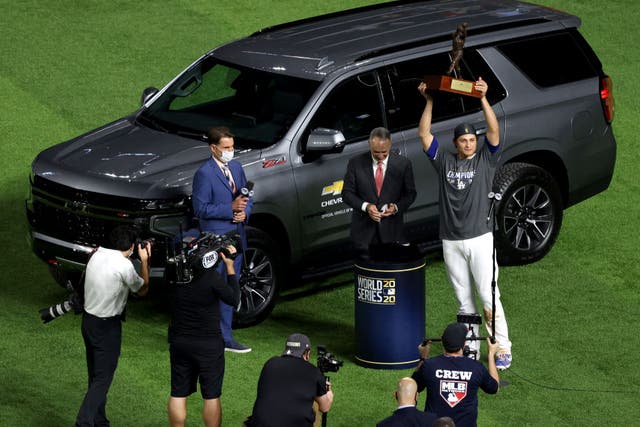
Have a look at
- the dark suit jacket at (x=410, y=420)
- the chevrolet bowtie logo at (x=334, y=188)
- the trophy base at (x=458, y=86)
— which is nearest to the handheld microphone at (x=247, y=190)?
the chevrolet bowtie logo at (x=334, y=188)

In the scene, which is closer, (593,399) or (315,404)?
(315,404)

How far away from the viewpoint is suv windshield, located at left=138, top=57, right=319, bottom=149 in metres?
13.0

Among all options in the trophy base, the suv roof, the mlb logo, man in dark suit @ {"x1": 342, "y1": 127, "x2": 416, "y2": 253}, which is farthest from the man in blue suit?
the mlb logo

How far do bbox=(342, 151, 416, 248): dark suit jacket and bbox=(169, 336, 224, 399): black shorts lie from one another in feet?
8.25

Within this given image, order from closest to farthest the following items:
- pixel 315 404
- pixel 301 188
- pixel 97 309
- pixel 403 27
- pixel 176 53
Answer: pixel 315 404, pixel 97 309, pixel 301 188, pixel 403 27, pixel 176 53

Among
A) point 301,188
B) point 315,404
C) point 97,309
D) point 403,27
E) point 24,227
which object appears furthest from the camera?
point 24,227

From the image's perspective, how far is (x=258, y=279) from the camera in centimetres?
1278

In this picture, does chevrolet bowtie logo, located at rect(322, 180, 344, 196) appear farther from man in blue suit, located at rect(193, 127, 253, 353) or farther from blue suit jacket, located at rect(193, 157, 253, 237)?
blue suit jacket, located at rect(193, 157, 253, 237)

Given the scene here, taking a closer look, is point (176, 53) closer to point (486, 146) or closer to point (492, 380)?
point (486, 146)

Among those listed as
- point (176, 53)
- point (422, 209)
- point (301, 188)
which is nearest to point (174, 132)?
point (301, 188)

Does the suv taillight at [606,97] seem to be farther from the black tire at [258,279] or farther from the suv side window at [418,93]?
the black tire at [258,279]

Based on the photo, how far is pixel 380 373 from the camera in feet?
39.3

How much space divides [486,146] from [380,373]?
2.08 meters

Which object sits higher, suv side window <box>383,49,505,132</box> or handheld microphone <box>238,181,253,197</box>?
suv side window <box>383,49,505,132</box>
